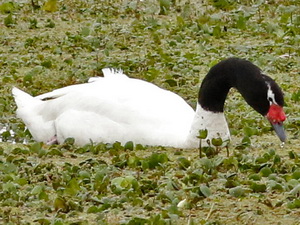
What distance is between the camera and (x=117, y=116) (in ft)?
29.4

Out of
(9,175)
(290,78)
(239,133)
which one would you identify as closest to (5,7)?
(290,78)

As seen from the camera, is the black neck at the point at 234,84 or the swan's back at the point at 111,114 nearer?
the black neck at the point at 234,84

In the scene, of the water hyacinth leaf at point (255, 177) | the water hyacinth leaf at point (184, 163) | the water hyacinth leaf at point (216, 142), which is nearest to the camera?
the water hyacinth leaf at point (255, 177)

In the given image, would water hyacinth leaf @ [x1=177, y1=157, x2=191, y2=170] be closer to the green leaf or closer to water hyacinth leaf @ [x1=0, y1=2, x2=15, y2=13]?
the green leaf

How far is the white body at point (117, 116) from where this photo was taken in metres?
8.66

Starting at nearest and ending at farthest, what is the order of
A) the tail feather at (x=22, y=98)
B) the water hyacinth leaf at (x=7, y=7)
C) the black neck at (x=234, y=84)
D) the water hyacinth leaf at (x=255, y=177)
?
the water hyacinth leaf at (x=255, y=177) → the black neck at (x=234, y=84) → the tail feather at (x=22, y=98) → the water hyacinth leaf at (x=7, y=7)

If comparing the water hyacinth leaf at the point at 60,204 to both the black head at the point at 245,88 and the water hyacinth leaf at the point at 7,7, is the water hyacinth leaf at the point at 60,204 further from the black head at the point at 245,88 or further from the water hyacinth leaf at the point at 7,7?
the water hyacinth leaf at the point at 7,7

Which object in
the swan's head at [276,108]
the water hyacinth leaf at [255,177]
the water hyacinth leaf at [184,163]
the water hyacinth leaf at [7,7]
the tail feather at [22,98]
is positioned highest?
the water hyacinth leaf at [7,7]

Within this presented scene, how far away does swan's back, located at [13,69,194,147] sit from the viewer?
28.7 feet

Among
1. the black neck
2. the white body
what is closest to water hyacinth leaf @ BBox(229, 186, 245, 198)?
the black neck

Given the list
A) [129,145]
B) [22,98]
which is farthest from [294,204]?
[22,98]

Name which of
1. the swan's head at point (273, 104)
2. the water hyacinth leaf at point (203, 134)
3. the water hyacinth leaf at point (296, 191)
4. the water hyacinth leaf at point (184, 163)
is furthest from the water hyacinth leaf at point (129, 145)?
the water hyacinth leaf at point (296, 191)

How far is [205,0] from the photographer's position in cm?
1387

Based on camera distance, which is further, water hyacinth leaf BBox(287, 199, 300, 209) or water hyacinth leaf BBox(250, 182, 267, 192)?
water hyacinth leaf BBox(250, 182, 267, 192)
